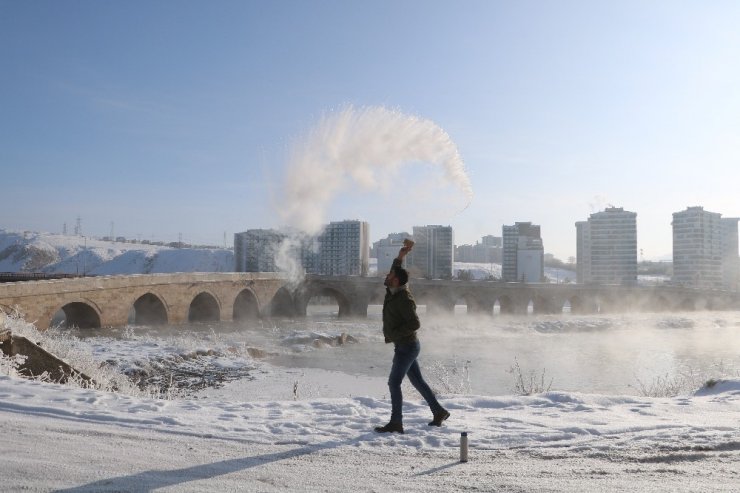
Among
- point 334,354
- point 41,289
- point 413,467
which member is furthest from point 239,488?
point 41,289

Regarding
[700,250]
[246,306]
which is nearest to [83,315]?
[246,306]

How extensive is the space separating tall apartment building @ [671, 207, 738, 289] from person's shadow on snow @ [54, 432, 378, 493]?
12578cm

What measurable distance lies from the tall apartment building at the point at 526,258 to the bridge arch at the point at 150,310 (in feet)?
266

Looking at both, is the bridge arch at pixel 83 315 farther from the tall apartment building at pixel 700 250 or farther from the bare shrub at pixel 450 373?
the tall apartment building at pixel 700 250

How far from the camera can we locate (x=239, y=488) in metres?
4.76

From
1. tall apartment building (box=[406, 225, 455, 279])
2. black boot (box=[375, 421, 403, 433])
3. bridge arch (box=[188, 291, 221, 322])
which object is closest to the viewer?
black boot (box=[375, 421, 403, 433])

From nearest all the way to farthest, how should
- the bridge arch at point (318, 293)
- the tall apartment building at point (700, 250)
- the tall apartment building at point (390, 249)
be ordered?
the tall apartment building at point (390, 249)
the bridge arch at point (318, 293)
the tall apartment building at point (700, 250)

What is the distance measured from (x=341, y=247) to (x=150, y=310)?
47.4m

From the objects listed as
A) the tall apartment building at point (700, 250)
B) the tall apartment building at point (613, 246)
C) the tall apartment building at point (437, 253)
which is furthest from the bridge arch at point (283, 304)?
the tall apartment building at point (700, 250)

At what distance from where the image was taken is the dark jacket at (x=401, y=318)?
266 inches

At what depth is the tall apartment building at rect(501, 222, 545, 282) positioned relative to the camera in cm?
11610

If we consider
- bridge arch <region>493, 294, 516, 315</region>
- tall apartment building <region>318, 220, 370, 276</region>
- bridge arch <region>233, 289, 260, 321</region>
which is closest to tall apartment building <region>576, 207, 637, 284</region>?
bridge arch <region>493, 294, 516, 315</region>

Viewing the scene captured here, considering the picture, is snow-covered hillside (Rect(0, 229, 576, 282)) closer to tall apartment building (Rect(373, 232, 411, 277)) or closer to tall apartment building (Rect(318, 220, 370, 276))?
tall apartment building (Rect(373, 232, 411, 277))

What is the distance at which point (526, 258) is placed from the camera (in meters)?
117
